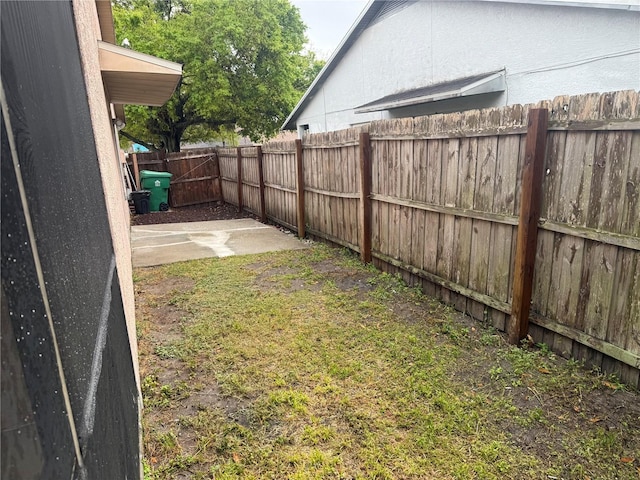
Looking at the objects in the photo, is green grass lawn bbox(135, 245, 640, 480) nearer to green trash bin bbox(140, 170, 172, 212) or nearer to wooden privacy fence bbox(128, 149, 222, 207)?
green trash bin bbox(140, 170, 172, 212)

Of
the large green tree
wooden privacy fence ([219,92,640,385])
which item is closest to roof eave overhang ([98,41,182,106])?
wooden privacy fence ([219,92,640,385])

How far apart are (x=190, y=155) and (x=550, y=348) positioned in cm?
1324

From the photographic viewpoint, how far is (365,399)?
3143mm

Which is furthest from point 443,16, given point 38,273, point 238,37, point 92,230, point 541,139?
point 238,37

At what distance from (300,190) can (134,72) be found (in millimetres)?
4065

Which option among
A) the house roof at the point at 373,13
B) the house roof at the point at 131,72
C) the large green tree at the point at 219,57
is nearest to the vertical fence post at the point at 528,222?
the house roof at the point at 373,13

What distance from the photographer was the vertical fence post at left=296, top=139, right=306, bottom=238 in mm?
8211

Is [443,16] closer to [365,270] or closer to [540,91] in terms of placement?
[540,91]

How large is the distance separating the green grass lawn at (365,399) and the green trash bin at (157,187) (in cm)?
934

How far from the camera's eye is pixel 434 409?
3.00 meters

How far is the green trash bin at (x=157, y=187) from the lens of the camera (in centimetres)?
1331

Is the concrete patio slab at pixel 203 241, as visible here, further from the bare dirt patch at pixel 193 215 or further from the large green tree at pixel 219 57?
the large green tree at pixel 219 57

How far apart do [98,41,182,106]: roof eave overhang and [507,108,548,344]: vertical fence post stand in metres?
4.12

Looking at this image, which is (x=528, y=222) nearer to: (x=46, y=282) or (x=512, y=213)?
(x=512, y=213)
